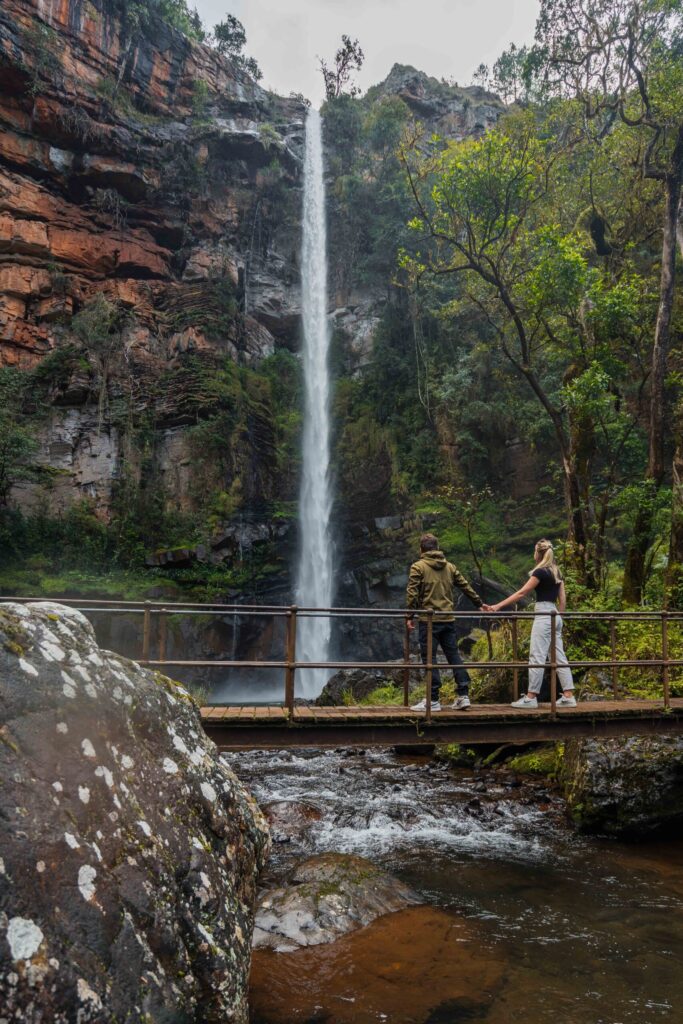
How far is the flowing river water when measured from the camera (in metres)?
3.61

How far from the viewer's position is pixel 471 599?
693 cm

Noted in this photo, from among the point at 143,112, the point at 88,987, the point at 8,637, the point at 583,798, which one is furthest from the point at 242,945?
the point at 143,112

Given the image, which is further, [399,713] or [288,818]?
[288,818]

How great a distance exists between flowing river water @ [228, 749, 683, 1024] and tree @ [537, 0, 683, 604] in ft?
21.7

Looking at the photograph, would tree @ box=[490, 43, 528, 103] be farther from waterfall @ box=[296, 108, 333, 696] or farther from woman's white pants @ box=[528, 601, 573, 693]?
woman's white pants @ box=[528, 601, 573, 693]

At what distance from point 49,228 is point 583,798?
28.5m

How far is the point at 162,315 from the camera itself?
28.0m

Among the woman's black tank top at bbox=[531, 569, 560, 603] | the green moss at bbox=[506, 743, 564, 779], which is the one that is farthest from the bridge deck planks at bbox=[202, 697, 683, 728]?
the green moss at bbox=[506, 743, 564, 779]

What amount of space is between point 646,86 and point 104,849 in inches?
670

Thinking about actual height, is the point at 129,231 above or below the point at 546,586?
above

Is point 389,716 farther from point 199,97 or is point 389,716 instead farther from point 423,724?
point 199,97

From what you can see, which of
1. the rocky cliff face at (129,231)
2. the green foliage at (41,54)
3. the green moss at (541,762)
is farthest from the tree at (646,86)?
the green foliage at (41,54)

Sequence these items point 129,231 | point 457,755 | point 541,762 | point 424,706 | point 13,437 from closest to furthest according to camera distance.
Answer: point 424,706 < point 541,762 < point 457,755 < point 13,437 < point 129,231

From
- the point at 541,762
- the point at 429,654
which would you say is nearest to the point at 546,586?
the point at 429,654
